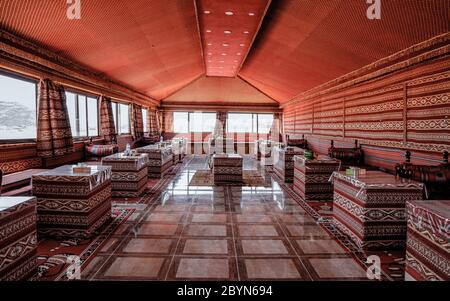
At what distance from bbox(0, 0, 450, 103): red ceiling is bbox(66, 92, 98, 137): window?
3.05 ft

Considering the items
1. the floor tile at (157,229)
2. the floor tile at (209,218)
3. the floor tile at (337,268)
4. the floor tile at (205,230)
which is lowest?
the floor tile at (337,268)

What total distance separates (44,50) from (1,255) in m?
4.04

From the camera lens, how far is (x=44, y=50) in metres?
4.82

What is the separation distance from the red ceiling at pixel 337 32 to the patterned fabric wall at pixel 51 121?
14.8 feet

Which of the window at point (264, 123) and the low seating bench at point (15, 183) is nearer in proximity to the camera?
the low seating bench at point (15, 183)

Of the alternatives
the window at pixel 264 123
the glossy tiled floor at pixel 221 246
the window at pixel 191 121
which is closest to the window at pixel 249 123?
the window at pixel 264 123

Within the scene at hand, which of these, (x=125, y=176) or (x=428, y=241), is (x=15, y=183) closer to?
(x=125, y=176)

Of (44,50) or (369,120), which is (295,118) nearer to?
(369,120)

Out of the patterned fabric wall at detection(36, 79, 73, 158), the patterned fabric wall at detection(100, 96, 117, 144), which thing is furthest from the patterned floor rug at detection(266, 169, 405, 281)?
the patterned fabric wall at detection(100, 96, 117, 144)

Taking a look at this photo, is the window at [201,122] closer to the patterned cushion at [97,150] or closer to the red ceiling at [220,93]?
the red ceiling at [220,93]

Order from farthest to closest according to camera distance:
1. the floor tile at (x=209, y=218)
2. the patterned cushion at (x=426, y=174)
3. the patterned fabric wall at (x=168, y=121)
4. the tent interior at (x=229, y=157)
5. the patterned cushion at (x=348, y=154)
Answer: the patterned fabric wall at (x=168, y=121) < the patterned cushion at (x=348, y=154) < the floor tile at (x=209, y=218) < the patterned cushion at (x=426, y=174) < the tent interior at (x=229, y=157)

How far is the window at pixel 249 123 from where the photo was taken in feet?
51.8

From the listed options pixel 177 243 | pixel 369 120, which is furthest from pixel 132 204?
pixel 369 120

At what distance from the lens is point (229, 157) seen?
6.77 metres
